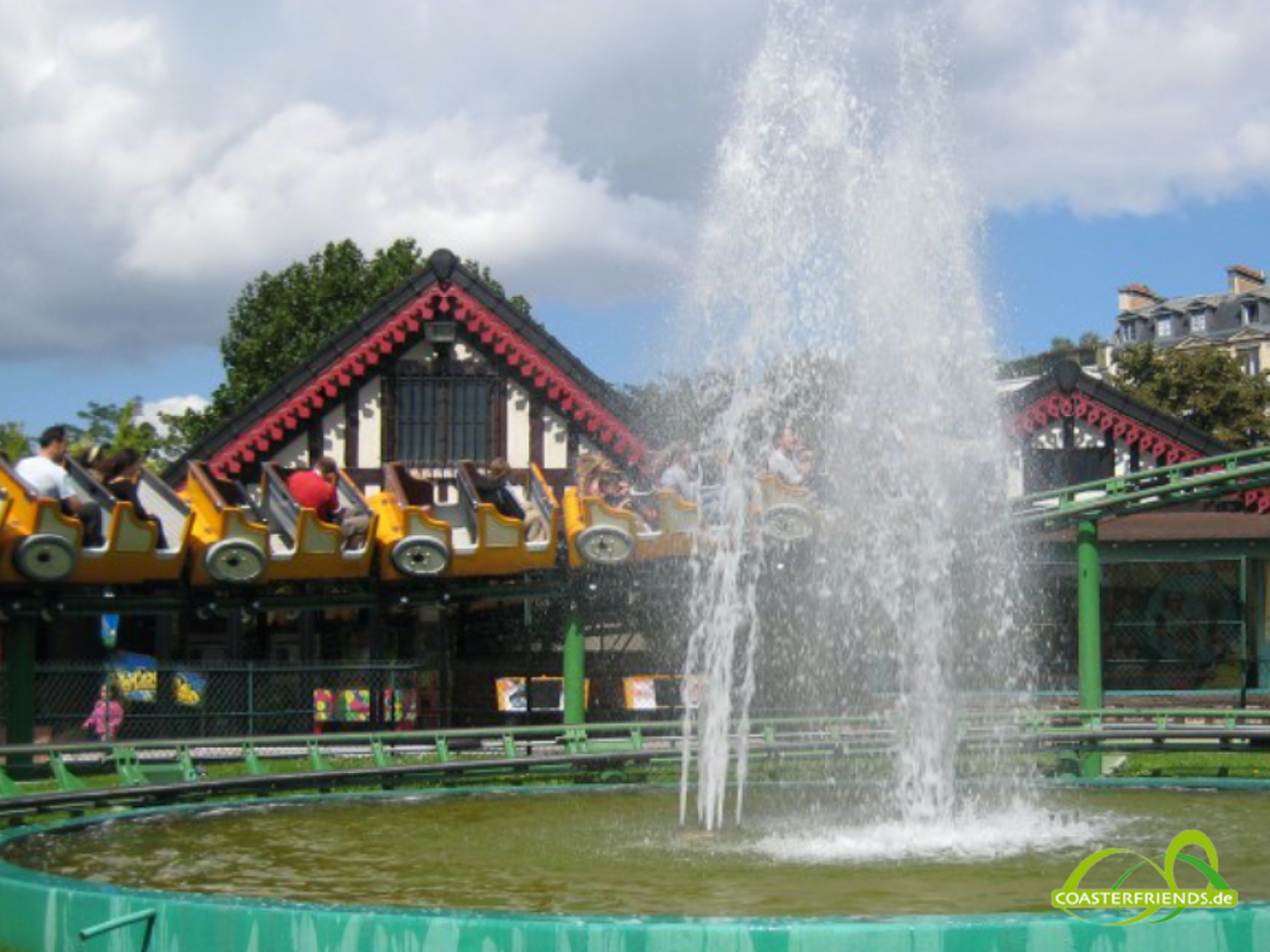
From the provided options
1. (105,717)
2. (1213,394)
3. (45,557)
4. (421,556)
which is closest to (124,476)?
(45,557)

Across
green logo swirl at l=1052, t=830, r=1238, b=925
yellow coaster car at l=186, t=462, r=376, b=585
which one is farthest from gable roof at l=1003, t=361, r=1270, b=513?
green logo swirl at l=1052, t=830, r=1238, b=925

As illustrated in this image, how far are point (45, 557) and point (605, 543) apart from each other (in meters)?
6.07

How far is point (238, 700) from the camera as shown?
2141 centimetres

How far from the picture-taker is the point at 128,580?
1928 centimetres

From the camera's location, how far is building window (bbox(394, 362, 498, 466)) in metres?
30.2

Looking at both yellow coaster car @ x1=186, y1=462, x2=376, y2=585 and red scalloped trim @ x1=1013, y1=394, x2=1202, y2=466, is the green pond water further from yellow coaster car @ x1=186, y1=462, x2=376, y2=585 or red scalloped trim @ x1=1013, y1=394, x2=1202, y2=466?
red scalloped trim @ x1=1013, y1=394, x2=1202, y2=466

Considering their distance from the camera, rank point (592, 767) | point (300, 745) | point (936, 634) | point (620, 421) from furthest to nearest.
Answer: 1. point (620, 421)
2. point (300, 745)
3. point (592, 767)
4. point (936, 634)

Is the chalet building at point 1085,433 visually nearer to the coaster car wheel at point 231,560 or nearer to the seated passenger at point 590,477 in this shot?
the seated passenger at point 590,477

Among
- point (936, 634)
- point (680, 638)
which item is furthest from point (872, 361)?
point (680, 638)

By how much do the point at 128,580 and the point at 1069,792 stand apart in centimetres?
1033

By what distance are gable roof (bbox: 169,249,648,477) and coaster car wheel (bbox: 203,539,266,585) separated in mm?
10347

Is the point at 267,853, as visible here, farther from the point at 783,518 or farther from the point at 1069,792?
the point at 783,518

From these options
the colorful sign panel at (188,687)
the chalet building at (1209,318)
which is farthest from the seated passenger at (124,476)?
the chalet building at (1209,318)

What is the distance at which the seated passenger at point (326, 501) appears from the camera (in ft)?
68.5
